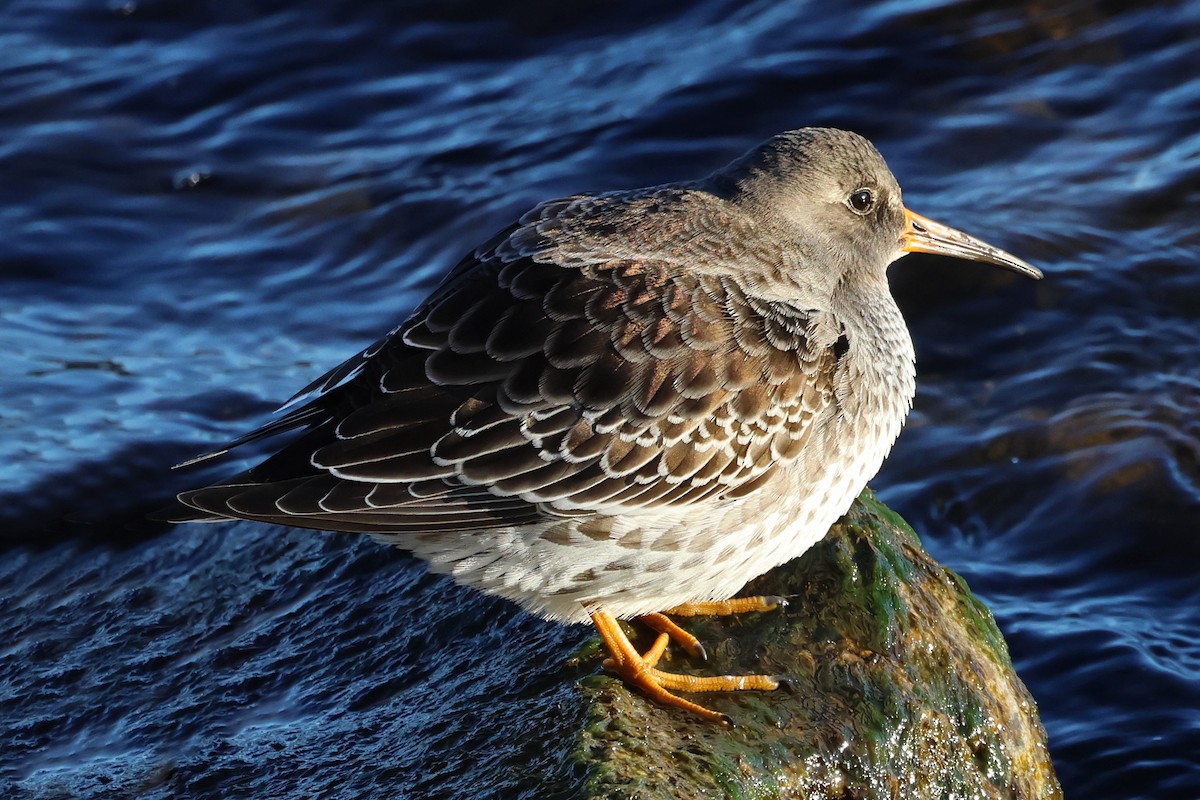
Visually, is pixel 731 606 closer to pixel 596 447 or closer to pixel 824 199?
pixel 596 447

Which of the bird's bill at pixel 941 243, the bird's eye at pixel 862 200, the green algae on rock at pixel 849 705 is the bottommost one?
the green algae on rock at pixel 849 705

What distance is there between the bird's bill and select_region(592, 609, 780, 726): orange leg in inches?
105

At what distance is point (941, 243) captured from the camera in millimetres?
7504

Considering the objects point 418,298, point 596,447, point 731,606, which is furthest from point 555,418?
point 418,298

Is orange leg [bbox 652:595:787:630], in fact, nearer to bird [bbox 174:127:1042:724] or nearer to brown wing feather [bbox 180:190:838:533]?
bird [bbox 174:127:1042:724]

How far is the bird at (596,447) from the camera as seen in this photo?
18.5ft

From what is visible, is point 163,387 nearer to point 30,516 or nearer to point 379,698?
point 30,516

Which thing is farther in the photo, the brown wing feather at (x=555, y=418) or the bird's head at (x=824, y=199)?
the bird's head at (x=824, y=199)

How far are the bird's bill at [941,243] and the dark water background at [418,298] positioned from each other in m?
2.17

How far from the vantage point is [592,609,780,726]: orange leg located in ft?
18.4

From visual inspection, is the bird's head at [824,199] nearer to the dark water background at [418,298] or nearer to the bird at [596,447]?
the bird at [596,447]

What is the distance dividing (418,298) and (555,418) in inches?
235

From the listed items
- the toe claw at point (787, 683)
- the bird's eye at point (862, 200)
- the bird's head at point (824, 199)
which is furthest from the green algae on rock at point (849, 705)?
the bird's eye at point (862, 200)

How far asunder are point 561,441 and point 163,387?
5.46 m
